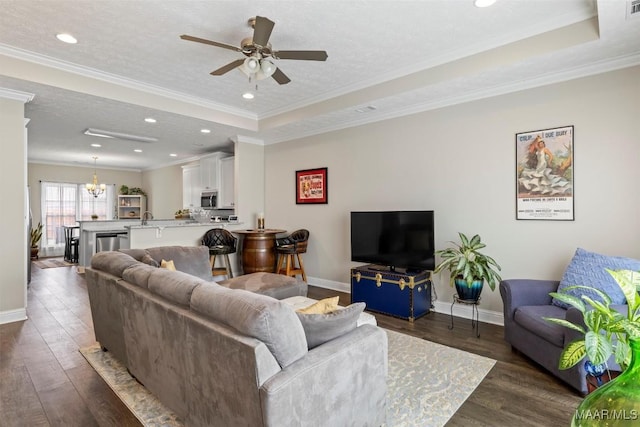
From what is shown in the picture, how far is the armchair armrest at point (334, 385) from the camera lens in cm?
134

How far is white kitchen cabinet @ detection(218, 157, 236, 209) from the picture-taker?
22.4ft

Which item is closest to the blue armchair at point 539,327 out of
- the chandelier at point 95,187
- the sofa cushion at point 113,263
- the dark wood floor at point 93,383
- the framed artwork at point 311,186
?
the dark wood floor at point 93,383

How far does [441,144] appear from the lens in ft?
13.4

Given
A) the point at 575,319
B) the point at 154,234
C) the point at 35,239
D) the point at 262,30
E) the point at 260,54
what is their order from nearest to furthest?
the point at 575,319 → the point at 262,30 → the point at 260,54 → the point at 154,234 → the point at 35,239

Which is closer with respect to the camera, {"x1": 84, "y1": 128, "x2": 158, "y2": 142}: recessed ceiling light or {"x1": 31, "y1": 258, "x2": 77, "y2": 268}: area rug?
{"x1": 84, "y1": 128, "x2": 158, "y2": 142}: recessed ceiling light

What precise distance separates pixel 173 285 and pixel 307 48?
2.53 metres

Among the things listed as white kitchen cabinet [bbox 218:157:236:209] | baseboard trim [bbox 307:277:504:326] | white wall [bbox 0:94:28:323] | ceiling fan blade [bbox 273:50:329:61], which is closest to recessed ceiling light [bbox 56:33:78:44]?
white wall [bbox 0:94:28:323]

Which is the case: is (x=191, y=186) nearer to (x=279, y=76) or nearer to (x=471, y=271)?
(x=279, y=76)

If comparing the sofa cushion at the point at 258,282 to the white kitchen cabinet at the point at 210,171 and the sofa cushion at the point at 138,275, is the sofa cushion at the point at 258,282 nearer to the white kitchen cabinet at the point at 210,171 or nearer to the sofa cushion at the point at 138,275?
the sofa cushion at the point at 138,275

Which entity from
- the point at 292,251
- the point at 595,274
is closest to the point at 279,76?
the point at 292,251

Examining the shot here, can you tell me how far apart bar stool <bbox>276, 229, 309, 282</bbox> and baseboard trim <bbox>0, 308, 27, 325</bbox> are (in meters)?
3.16

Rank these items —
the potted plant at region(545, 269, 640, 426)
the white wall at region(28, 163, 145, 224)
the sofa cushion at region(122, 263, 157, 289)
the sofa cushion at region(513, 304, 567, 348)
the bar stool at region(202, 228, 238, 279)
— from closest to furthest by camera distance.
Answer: the potted plant at region(545, 269, 640, 426) < the sofa cushion at region(122, 263, 157, 289) < the sofa cushion at region(513, 304, 567, 348) < the bar stool at region(202, 228, 238, 279) < the white wall at region(28, 163, 145, 224)

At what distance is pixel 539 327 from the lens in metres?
2.57

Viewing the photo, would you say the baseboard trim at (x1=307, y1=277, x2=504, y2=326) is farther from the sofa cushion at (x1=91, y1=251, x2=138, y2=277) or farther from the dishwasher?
the dishwasher
